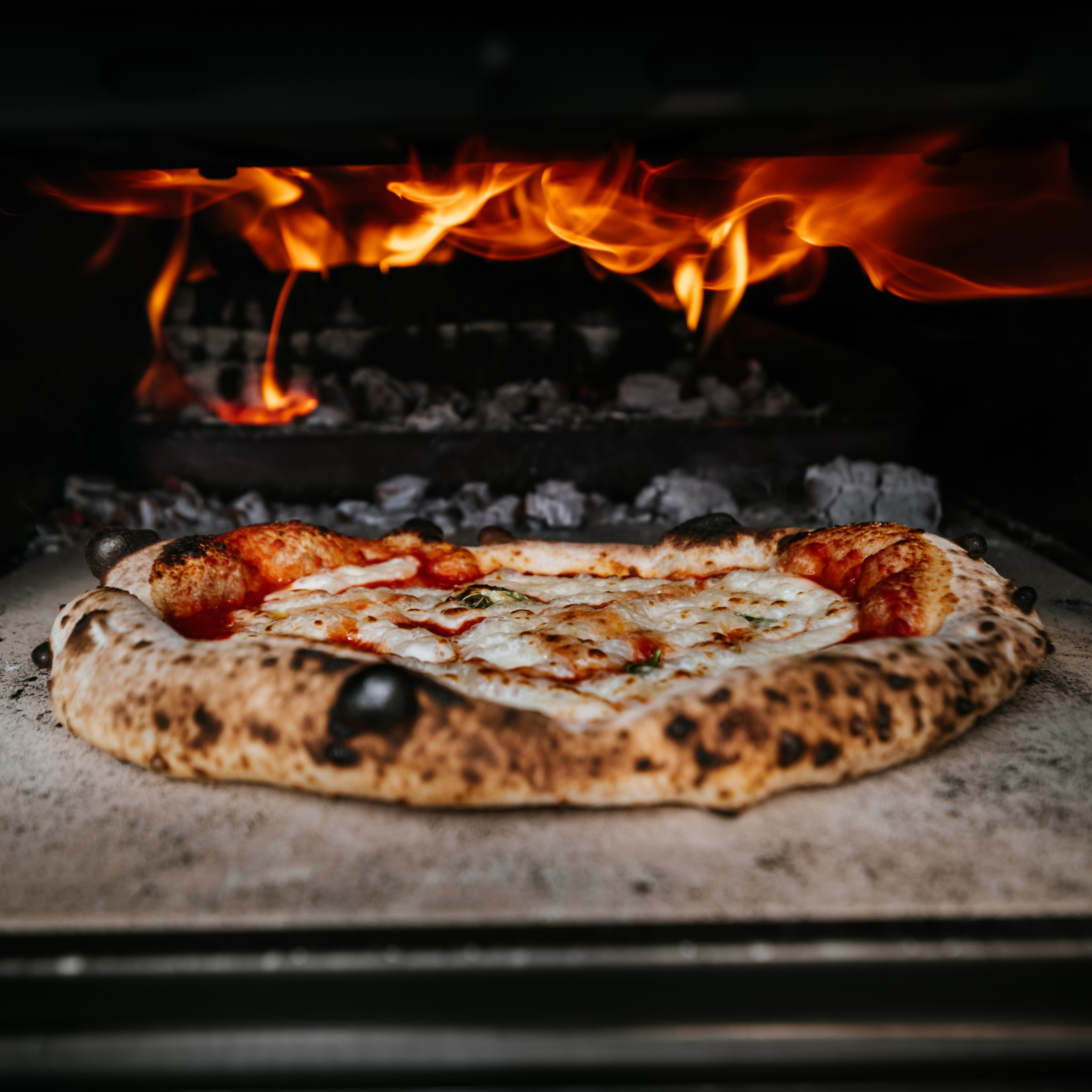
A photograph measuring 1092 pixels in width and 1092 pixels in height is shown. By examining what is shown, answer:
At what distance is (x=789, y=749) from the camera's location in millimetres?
1646

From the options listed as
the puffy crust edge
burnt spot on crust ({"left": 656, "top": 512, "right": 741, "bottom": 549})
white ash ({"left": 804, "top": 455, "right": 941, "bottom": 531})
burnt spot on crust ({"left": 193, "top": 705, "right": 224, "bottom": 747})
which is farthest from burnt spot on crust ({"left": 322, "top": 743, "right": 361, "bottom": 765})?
white ash ({"left": 804, "top": 455, "right": 941, "bottom": 531})

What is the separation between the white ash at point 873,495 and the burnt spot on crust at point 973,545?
1.35m

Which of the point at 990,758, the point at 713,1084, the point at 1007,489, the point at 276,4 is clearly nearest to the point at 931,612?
the point at 990,758

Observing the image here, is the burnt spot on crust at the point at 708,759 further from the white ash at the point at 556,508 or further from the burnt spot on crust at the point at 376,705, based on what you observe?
the white ash at the point at 556,508

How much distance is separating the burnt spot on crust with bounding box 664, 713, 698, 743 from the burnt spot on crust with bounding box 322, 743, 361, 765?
2.06 feet

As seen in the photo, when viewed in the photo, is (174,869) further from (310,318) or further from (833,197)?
(310,318)

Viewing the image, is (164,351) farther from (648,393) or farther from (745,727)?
(745,727)

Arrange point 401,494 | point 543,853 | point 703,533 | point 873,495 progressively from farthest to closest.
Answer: point 401,494, point 873,495, point 703,533, point 543,853

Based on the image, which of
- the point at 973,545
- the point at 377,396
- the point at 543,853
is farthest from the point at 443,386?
the point at 543,853

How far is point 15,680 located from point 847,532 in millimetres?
2610

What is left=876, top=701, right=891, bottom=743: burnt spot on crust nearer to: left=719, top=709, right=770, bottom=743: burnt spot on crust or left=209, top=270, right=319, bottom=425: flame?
left=719, top=709, right=770, bottom=743: burnt spot on crust

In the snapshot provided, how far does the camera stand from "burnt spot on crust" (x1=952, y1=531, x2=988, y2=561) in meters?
2.48

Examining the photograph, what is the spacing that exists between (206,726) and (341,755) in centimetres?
33

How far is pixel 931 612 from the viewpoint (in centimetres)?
213
